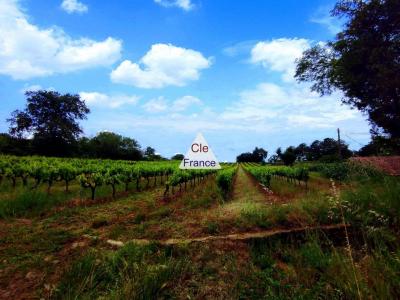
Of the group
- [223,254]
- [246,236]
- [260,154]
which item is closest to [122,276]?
[223,254]

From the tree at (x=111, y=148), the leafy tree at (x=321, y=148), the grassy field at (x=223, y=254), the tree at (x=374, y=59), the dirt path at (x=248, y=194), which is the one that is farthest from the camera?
the leafy tree at (x=321, y=148)

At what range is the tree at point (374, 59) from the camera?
15.0 meters

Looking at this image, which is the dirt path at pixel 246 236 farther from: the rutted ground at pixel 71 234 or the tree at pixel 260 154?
the tree at pixel 260 154

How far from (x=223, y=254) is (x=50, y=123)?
1930 inches

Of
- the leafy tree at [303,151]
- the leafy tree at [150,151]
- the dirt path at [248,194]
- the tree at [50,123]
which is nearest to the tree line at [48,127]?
the tree at [50,123]

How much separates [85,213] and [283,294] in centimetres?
702

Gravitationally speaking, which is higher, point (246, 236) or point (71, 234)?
point (246, 236)

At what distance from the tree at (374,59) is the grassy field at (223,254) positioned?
1033cm

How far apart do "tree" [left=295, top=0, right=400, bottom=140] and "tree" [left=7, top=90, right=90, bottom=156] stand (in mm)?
42350

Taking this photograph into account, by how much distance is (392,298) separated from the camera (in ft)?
8.69

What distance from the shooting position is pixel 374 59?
15.1 metres

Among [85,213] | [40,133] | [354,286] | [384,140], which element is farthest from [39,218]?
[40,133]

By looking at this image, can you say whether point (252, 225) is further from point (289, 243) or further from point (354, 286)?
point (354, 286)

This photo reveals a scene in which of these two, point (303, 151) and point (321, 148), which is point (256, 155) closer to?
point (303, 151)
